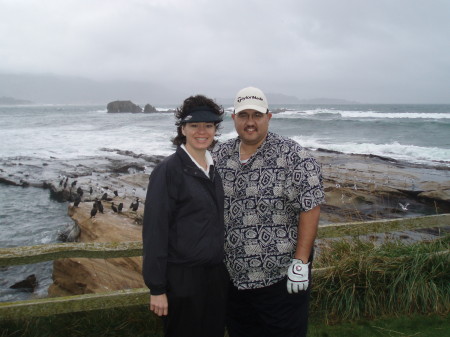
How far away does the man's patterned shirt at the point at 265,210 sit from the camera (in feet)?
8.18

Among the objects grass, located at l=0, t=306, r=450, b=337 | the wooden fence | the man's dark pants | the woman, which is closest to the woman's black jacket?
the woman

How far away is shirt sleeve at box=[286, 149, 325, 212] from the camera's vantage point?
7.88ft

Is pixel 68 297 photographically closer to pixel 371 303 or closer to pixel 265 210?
pixel 265 210

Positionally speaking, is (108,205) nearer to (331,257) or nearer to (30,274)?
(30,274)

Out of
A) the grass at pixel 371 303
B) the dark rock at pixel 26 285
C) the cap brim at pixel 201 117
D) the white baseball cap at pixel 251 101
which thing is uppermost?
the white baseball cap at pixel 251 101

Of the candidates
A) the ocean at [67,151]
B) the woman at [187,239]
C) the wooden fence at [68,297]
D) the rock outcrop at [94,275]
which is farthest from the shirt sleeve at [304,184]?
the rock outcrop at [94,275]

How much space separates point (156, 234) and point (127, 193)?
1047 cm

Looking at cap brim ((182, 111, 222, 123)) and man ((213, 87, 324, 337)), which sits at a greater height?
cap brim ((182, 111, 222, 123))

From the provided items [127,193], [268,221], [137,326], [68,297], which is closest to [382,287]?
[268,221]

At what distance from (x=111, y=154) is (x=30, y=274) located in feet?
53.1

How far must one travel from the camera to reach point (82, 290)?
496 cm

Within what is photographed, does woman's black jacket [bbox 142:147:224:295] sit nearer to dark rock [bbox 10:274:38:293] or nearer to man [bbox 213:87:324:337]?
man [bbox 213:87:324:337]

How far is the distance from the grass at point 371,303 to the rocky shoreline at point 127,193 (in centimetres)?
145

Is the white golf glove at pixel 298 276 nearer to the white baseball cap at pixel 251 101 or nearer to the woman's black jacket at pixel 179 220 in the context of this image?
the woman's black jacket at pixel 179 220
